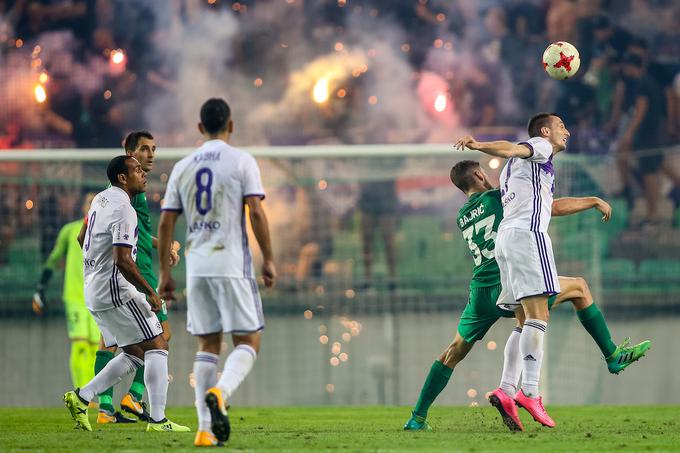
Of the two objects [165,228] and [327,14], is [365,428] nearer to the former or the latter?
[165,228]

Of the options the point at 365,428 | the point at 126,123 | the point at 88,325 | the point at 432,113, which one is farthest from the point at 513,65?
the point at 365,428

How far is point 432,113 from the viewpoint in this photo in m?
20.2

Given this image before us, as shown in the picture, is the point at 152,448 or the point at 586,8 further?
the point at 586,8

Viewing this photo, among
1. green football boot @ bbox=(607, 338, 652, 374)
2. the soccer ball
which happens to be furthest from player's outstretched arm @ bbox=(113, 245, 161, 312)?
the soccer ball

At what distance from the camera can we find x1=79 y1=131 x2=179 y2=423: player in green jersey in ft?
28.0

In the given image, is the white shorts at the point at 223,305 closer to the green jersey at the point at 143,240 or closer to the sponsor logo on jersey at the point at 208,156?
the sponsor logo on jersey at the point at 208,156

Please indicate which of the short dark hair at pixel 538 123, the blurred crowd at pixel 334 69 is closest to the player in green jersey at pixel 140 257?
the short dark hair at pixel 538 123

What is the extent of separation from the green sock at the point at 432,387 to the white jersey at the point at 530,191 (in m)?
1.03

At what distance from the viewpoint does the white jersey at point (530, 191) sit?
24.8ft

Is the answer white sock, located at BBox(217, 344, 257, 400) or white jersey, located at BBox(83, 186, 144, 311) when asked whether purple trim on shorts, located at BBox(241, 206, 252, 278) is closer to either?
white sock, located at BBox(217, 344, 257, 400)

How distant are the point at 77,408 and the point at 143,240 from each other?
1394 mm

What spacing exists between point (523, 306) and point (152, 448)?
2541mm

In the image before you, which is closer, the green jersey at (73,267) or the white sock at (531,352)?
the white sock at (531,352)

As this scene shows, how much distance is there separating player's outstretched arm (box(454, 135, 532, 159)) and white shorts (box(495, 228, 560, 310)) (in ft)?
1.73
